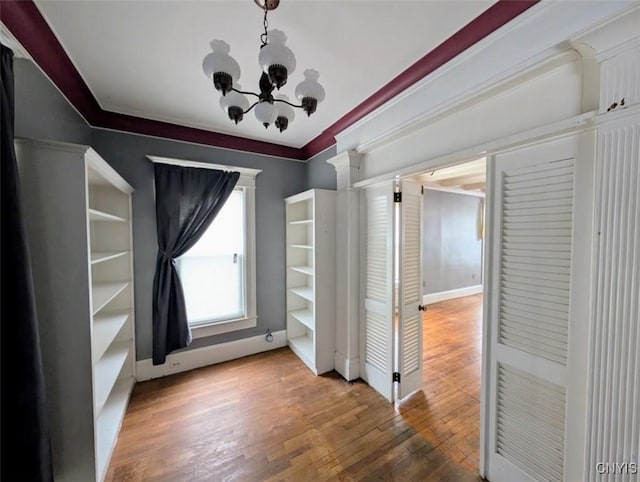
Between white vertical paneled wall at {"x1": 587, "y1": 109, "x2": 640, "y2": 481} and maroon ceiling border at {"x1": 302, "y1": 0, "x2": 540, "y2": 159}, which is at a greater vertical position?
maroon ceiling border at {"x1": 302, "y1": 0, "x2": 540, "y2": 159}

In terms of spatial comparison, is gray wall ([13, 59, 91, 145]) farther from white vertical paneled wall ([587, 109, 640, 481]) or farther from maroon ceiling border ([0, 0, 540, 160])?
white vertical paneled wall ([587, 109, 640, 481])

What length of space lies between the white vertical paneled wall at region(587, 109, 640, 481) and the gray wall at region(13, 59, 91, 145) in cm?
282

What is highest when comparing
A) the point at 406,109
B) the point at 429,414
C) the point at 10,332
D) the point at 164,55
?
the point at 164,55

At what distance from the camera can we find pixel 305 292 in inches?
127

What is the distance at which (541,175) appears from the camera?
4.23ft

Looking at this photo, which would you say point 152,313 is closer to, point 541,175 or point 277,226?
point 277,226

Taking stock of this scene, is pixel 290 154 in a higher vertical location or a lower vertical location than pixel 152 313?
higher

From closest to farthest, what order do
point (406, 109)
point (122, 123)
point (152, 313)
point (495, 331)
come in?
point (495, 331) → point (406, 109) → point (122, 123) → point (152, 313)

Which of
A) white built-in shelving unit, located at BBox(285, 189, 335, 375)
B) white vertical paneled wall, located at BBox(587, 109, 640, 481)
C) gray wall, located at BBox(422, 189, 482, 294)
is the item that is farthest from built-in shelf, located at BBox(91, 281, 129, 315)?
gray wall, located at BBox(422, 189, 482, 294)

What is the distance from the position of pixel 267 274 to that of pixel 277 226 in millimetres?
650

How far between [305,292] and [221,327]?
1.08m

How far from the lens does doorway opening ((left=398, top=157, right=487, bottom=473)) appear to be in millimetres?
2000

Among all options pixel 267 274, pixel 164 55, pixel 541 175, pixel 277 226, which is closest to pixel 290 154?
pixel 277 226

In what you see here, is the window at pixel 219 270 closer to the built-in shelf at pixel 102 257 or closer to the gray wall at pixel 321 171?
the built-in shelf at pixel 102 257
